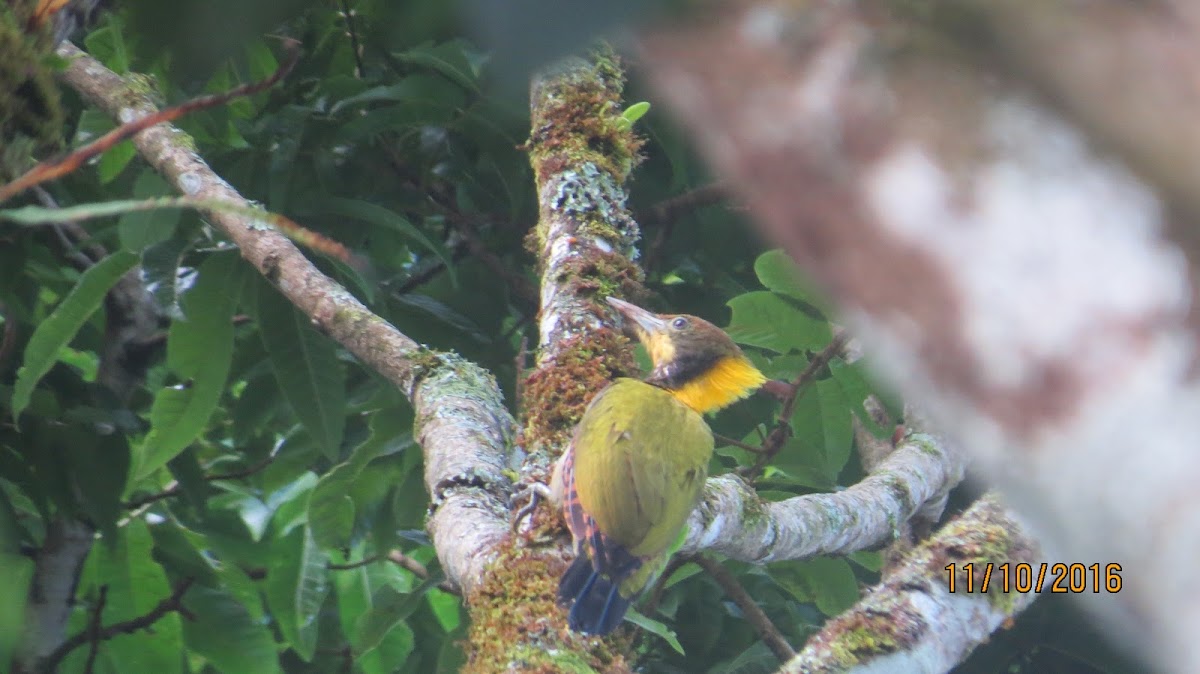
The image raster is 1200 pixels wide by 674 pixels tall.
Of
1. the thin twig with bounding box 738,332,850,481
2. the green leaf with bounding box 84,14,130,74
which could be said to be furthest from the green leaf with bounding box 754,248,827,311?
the green leaf with bounding box 84,14,130,74

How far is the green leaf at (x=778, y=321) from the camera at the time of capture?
120 inches

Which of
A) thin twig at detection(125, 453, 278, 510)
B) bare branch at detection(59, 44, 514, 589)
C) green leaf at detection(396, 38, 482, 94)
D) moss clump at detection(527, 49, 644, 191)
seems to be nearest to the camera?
bare branch at detection(59, 44, 514, 589)

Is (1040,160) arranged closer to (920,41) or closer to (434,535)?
(920,41)

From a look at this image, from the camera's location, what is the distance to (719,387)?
3.55m

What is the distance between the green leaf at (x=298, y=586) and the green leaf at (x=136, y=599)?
295mm

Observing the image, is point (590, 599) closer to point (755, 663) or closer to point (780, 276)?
point (780, 276)

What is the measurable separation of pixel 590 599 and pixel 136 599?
5.25 ft

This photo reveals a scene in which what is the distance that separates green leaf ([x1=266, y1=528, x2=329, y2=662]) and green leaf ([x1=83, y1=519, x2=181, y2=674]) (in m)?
0.29

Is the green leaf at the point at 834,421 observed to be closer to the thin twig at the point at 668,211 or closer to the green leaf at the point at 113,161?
the thin twig at the point at 668,211

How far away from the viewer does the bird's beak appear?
121 inches

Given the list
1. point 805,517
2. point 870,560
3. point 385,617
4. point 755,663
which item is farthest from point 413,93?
point 870,560

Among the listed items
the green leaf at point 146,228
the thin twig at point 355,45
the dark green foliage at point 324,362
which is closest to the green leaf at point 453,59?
the dark green foliage at point 324,362

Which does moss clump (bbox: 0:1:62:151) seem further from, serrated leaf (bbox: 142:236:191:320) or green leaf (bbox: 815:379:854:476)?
green leaf (bbox: 815:379:854:476)

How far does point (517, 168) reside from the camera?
3.41 meters
